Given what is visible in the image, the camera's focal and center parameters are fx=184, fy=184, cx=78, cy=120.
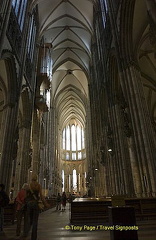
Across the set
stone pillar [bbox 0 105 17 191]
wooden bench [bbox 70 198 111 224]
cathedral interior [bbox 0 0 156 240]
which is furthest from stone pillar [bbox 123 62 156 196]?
stone pillar [bbox 0 105 17 191]

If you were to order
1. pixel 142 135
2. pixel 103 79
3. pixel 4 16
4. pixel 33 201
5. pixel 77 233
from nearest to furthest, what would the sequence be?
pixel 33 201 → pixel 77 233 → pixel 142 135 → pixel 4 16 → pixel 103 79

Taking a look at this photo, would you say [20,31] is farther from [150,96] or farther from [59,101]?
[59,101]

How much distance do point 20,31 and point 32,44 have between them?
420 cm

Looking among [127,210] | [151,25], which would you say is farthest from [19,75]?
[127,210]

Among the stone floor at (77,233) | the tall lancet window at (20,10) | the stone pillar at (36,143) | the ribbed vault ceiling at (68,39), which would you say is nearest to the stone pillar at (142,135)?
the stone floor at (77,233)

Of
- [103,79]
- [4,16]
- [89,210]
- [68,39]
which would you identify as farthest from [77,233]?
[68,39]

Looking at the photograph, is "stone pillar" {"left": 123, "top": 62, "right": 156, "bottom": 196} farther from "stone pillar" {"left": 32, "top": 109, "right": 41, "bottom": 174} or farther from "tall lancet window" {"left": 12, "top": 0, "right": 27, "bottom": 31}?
"stone pillar" {"left": 32, "top": 109, "right": 41, "bottom": 174}

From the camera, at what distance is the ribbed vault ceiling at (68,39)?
68.7 feet

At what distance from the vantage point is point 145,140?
8.07 m

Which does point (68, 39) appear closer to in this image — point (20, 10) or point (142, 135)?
point (20, 10)

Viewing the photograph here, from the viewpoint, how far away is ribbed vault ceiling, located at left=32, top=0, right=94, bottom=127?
68.7ft

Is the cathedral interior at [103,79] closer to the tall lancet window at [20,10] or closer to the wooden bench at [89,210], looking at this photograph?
the tall lancet window at [20,10]

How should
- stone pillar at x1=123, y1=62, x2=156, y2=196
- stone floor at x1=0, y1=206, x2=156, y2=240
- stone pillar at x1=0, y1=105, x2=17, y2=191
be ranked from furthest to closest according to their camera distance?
stone pillar at x1=0, y1=105, x2=17, y2=191
stone pillar at x1=123, y1=62, x2=156, y2=196
stone floor at x1=0, y1=206, x2=156, y2=240

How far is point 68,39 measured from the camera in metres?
26.1
